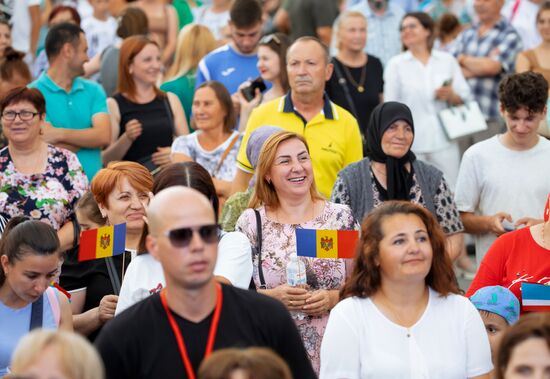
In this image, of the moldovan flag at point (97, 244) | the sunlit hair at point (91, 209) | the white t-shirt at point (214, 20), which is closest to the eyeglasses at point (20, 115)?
the sunlit hair at point (91, 209)

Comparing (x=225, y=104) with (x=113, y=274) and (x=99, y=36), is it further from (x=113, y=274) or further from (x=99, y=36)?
(x=99, y=36)

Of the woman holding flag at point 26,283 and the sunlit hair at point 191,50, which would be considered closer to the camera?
the woman holding flag at point 26,283

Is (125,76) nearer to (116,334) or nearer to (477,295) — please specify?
(477,295)

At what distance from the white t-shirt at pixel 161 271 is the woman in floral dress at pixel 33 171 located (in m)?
2.27

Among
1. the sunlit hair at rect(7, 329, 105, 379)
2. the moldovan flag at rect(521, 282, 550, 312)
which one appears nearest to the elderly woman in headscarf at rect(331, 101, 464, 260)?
the moldovan flag at rect(521, 282, 550, 312)

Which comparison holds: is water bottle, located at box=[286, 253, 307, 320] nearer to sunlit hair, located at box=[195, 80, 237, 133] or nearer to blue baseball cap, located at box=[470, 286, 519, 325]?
blue baseball cap, located at box=[470, 286, 519, 325]

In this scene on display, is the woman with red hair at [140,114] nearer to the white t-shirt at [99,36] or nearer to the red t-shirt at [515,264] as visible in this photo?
the white t-shirt at [99,36]

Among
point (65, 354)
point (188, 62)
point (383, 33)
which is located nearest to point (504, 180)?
point (188, 62)

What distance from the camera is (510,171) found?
8.21m

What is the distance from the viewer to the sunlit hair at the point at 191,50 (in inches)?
442

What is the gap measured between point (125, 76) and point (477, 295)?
4393mm

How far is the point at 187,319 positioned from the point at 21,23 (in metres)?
9.13

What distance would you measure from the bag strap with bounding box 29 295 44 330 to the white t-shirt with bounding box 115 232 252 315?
0.59 m

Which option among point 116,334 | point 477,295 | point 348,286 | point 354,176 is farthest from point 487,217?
point 116,334
